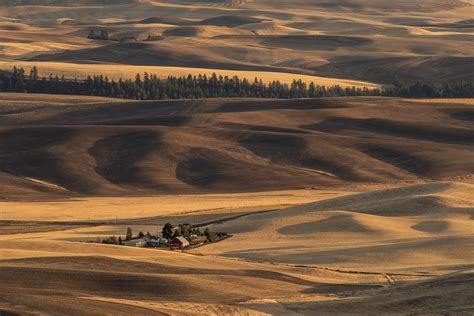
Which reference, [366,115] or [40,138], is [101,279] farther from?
[366,115]

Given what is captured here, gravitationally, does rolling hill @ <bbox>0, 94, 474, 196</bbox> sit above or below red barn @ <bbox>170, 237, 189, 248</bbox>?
below

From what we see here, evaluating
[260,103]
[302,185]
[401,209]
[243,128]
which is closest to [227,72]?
[260,103]

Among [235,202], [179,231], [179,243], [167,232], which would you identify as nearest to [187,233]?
[179,231]

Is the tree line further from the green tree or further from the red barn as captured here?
the red barn

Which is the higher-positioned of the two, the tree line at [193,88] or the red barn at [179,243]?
the red barn at [179,243]

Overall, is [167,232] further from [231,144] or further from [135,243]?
[231,144]

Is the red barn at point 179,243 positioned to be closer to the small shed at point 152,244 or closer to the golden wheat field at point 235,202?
the golden wheat field at point 235,202

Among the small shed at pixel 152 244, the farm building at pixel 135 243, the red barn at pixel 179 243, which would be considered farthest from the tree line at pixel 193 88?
the red barn at pixel 179 243

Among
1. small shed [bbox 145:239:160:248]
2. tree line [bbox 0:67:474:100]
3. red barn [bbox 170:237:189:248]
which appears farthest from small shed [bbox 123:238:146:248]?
tree line [bbox 0:67:474:100]

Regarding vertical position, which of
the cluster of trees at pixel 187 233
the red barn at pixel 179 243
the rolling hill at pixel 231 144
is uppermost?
the red barn at pixel 179 243
